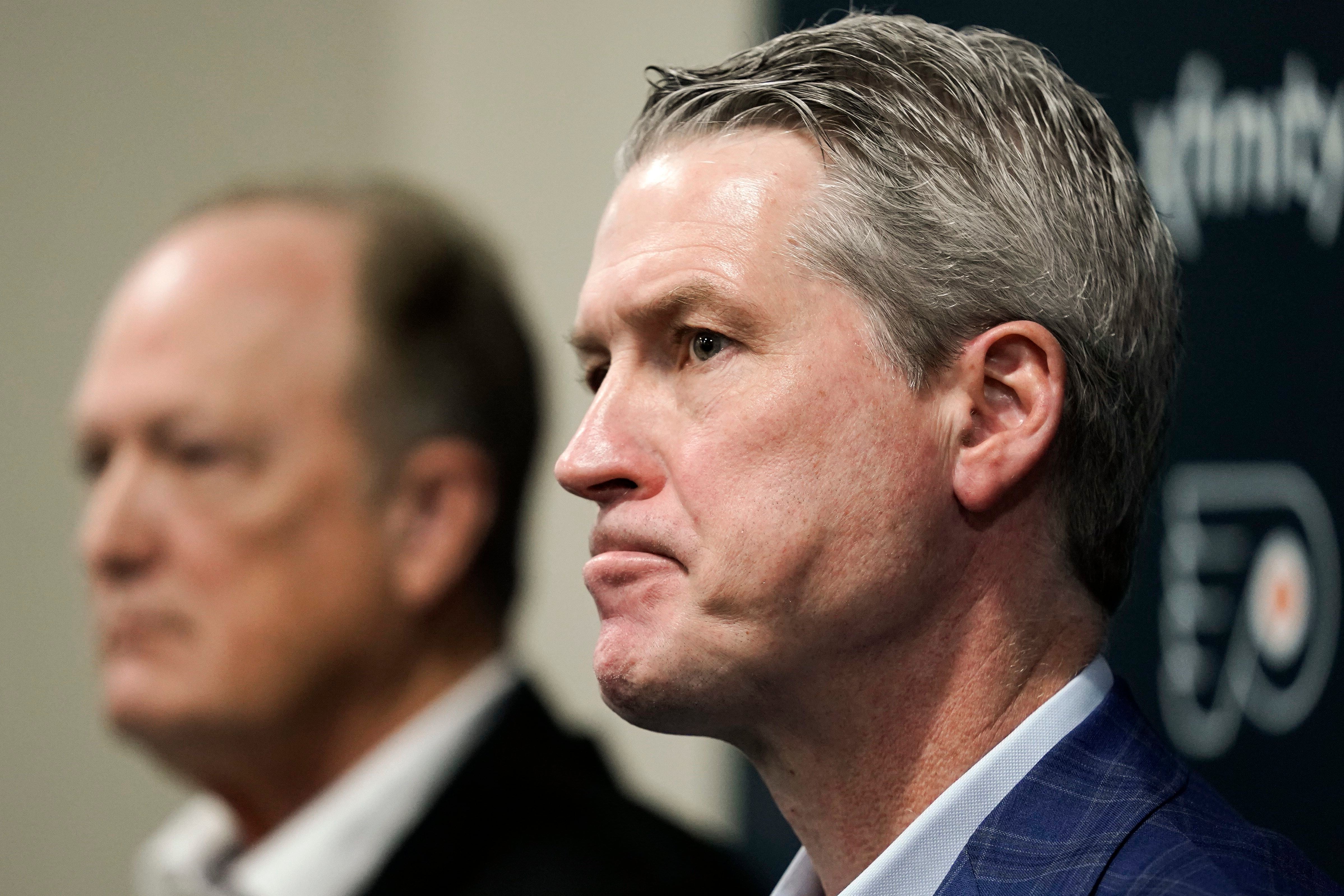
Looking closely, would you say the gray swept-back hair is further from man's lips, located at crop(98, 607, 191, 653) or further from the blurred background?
man's lips, located at crop(98, 607, 191, 653)

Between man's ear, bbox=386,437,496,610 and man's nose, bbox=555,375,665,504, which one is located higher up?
man's nose, bbox=555,375,665,504

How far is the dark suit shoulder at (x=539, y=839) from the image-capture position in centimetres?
204

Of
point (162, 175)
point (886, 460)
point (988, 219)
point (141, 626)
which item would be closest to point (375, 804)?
point (141, 626)

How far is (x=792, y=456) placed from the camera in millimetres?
1182

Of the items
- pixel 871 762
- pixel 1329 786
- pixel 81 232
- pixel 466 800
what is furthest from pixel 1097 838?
pixel 81 232

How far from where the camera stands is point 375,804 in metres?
2.20

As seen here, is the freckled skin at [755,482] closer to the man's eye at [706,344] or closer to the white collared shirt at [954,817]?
the man's eye at [706,344]

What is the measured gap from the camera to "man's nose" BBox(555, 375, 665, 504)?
1.23 metres

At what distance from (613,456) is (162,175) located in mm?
2684

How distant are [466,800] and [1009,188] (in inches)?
51.4

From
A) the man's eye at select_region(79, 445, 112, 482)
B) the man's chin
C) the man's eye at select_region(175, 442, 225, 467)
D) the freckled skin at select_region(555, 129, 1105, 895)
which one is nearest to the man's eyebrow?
the freckled skin at select_region(555, 129, 1105, 895)

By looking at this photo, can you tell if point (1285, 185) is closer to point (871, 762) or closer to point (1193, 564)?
point (1193, 564)

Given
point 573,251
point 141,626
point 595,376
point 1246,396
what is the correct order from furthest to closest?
point 573,251, point 141,626, point 1246,396, point 595,376

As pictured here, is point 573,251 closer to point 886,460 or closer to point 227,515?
point 227,515
